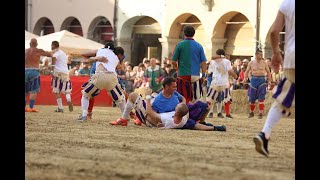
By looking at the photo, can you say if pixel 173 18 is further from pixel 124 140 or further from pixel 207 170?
pixel 207 170

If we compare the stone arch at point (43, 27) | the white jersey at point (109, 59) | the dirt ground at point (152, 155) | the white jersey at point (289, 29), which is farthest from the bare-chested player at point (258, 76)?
the stone arch at point (43, 27)

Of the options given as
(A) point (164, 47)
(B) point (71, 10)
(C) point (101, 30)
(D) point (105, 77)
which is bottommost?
(D) point (105, 77)

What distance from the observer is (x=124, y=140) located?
31.8ft

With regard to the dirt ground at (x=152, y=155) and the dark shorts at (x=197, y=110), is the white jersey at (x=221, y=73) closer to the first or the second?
the dark shorts at (x=197, y=110)

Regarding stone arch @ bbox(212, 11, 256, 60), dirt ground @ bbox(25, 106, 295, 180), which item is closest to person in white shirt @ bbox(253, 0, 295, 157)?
dirt ground @ bbox(25, 106, 295, 180)

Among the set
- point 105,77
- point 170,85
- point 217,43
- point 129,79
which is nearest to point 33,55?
point 105,77

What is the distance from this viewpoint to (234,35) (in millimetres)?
29844

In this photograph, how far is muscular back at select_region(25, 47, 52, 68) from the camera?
17016mm

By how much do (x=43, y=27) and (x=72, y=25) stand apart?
1876 mm

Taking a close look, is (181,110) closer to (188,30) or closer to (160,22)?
(188,30)

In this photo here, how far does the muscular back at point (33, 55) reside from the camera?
17016mm

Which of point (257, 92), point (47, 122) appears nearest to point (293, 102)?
point (47, 122)

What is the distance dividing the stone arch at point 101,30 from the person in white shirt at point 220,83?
53.2ft
